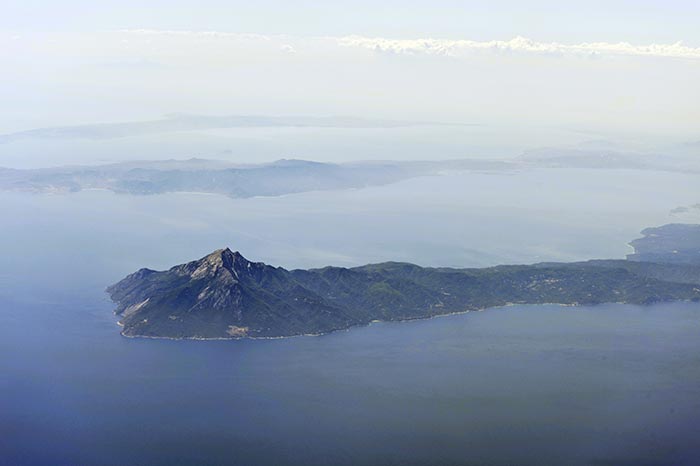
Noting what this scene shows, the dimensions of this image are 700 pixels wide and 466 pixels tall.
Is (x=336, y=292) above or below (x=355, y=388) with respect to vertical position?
above

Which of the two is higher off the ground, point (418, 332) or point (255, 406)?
point (418, 332)

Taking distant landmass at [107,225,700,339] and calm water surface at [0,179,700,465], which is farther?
distant landmass at [107,225,700,339]

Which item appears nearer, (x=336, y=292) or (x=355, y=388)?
(x=355, y=388)

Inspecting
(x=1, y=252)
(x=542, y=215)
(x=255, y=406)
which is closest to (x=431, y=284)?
(x=255, y=406)

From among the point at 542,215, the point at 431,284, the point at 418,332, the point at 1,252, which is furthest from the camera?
the point at 542,215

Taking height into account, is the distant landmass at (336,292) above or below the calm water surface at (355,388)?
above

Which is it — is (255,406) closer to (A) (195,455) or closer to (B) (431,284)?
(A) (195,455)

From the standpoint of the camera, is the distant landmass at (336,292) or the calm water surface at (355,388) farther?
the distant landmass at (336,292)

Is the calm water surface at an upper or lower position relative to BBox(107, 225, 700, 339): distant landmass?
lower
